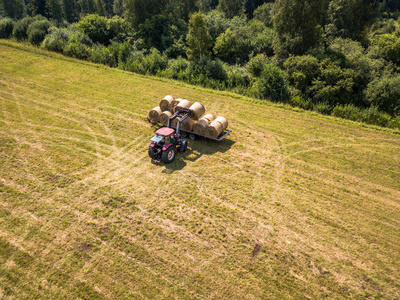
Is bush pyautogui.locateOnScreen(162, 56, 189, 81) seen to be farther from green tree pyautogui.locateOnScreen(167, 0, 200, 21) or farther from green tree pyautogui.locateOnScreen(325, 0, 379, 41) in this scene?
green tree pyautogui.locateOnScreen(167, 0, 200, 21)

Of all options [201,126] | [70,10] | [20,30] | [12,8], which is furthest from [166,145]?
[70,10]

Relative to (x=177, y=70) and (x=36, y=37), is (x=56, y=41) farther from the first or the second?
(x=177, y=70)

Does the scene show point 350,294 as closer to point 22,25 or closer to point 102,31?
point 102,31

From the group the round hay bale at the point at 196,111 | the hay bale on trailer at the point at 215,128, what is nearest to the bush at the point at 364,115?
the hay bale on trailer at the point at 215,128

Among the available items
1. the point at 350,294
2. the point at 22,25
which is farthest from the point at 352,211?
the point at 22,25

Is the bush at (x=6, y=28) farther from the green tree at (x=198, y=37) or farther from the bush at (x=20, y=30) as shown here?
the green tree at (x=198, y=37)

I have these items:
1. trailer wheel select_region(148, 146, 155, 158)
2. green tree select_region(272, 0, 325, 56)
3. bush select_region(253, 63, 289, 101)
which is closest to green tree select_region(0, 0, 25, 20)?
green tree select_region(272, 0, 325, 56)
